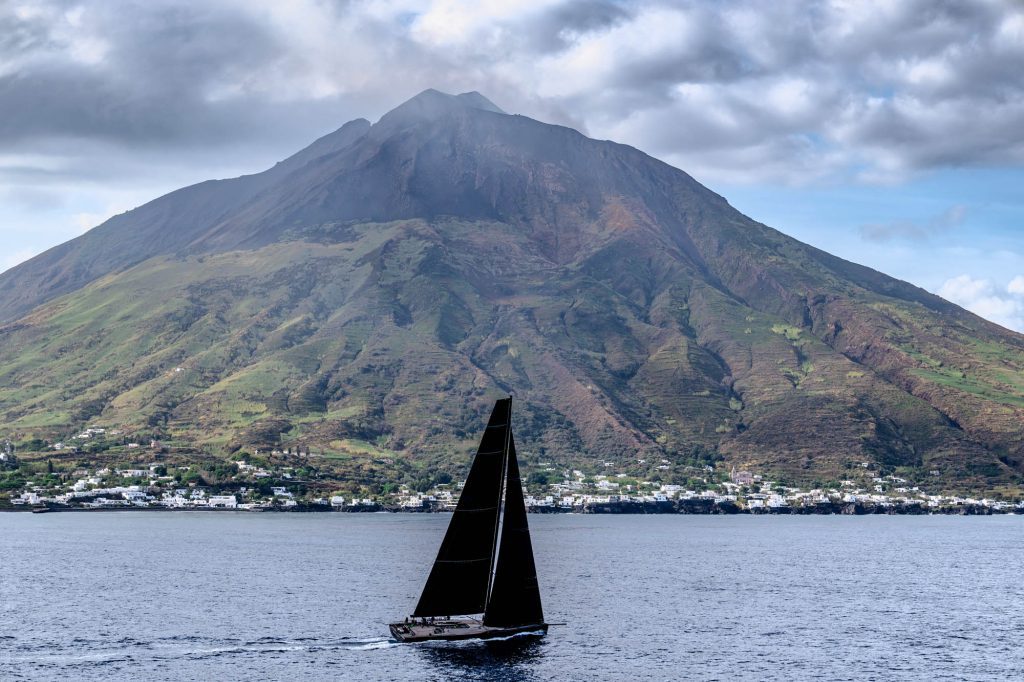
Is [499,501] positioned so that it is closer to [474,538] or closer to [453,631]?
[474,538]

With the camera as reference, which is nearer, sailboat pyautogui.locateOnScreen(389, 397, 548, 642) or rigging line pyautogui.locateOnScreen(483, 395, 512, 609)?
rigging line pyautogui.locateOnScreen(483, 395, 512, 609)

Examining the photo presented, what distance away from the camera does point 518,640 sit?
111m

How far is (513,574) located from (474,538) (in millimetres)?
4626

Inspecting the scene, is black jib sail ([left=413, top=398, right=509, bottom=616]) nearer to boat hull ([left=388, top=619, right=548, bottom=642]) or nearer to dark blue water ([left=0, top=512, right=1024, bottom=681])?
boat hull ([left=388, top=619, right=548, bottom=642])

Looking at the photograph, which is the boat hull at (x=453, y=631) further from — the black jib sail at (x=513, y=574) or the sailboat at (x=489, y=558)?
the black jib sail at (x=513, y=574)

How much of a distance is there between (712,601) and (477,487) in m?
62.4

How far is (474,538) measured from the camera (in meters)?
101

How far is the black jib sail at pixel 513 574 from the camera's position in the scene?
9938 cm

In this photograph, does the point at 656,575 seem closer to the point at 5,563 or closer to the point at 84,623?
the point at 84,623

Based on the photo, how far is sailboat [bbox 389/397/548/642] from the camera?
99688mm

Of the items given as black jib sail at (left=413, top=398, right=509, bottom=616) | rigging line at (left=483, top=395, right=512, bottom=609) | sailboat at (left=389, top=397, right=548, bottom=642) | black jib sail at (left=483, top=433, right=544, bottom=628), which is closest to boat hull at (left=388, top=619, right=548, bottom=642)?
sailboat at (left=389, top=397, right=548, bottom=642)

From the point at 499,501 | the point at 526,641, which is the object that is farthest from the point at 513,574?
the point at 526,641

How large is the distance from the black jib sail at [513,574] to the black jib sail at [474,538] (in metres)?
0.94

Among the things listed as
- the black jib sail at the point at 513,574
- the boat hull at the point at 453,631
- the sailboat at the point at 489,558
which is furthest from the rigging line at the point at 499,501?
the boat hull at the point at 453,631
